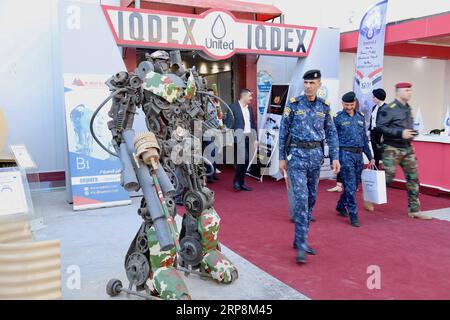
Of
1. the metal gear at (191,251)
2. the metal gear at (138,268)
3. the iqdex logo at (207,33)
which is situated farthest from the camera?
the iqdex logo at (207,33)

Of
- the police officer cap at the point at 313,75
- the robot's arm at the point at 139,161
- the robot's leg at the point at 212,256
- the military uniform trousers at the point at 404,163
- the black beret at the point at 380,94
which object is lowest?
the robot's leg at the point at 212,256

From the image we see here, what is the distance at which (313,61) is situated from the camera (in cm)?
747

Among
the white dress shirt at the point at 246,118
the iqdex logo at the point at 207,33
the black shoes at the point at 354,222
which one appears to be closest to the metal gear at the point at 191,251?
the black shoes at the point at 354,222

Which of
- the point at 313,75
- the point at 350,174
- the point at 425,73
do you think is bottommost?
the point at 350,174

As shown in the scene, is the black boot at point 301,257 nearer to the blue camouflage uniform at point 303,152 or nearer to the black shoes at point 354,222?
the blue camouflage uniform at point 303,152

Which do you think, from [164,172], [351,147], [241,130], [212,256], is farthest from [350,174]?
[164,172]

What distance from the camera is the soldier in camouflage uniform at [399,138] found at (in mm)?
4891

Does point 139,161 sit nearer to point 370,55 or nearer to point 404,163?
point 404,163

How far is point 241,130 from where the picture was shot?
6676mm

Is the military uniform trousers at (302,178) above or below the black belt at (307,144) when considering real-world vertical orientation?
below

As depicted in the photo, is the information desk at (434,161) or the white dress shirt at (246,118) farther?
the white dress shirt at (246,118)

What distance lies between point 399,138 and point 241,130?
8.30 ft
